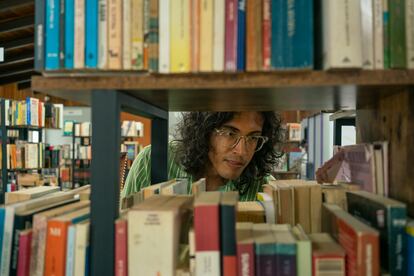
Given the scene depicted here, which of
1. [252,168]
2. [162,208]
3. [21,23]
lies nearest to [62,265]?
[162,208]

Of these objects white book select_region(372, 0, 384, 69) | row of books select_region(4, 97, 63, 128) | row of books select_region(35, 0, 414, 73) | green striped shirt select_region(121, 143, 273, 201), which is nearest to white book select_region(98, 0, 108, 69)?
row of books select_region(35, 0, 414, 73)

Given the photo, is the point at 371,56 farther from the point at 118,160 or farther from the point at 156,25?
the point at 118,160

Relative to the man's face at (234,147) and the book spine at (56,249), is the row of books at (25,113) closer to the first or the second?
the man's face at (234,147)

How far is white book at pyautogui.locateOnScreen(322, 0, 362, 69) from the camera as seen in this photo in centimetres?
81

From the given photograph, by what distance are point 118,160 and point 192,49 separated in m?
0.31

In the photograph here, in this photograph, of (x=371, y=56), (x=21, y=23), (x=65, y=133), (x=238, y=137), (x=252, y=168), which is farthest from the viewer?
(x=65, y=133)

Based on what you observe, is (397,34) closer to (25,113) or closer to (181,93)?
(181,93)

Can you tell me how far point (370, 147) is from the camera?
→ 1.09 m

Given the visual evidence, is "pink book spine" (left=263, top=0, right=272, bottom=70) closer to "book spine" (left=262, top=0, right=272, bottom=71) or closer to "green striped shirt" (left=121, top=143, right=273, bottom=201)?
"book spine" (left=262, top=0, right=272, bottom=71)

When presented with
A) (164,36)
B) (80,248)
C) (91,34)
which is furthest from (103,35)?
(80,248)

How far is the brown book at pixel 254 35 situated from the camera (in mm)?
859

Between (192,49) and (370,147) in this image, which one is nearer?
(192,49)

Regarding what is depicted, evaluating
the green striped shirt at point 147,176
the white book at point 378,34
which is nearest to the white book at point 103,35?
the white book at point 378,34

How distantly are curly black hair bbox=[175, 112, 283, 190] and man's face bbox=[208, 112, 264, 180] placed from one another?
3 cm
